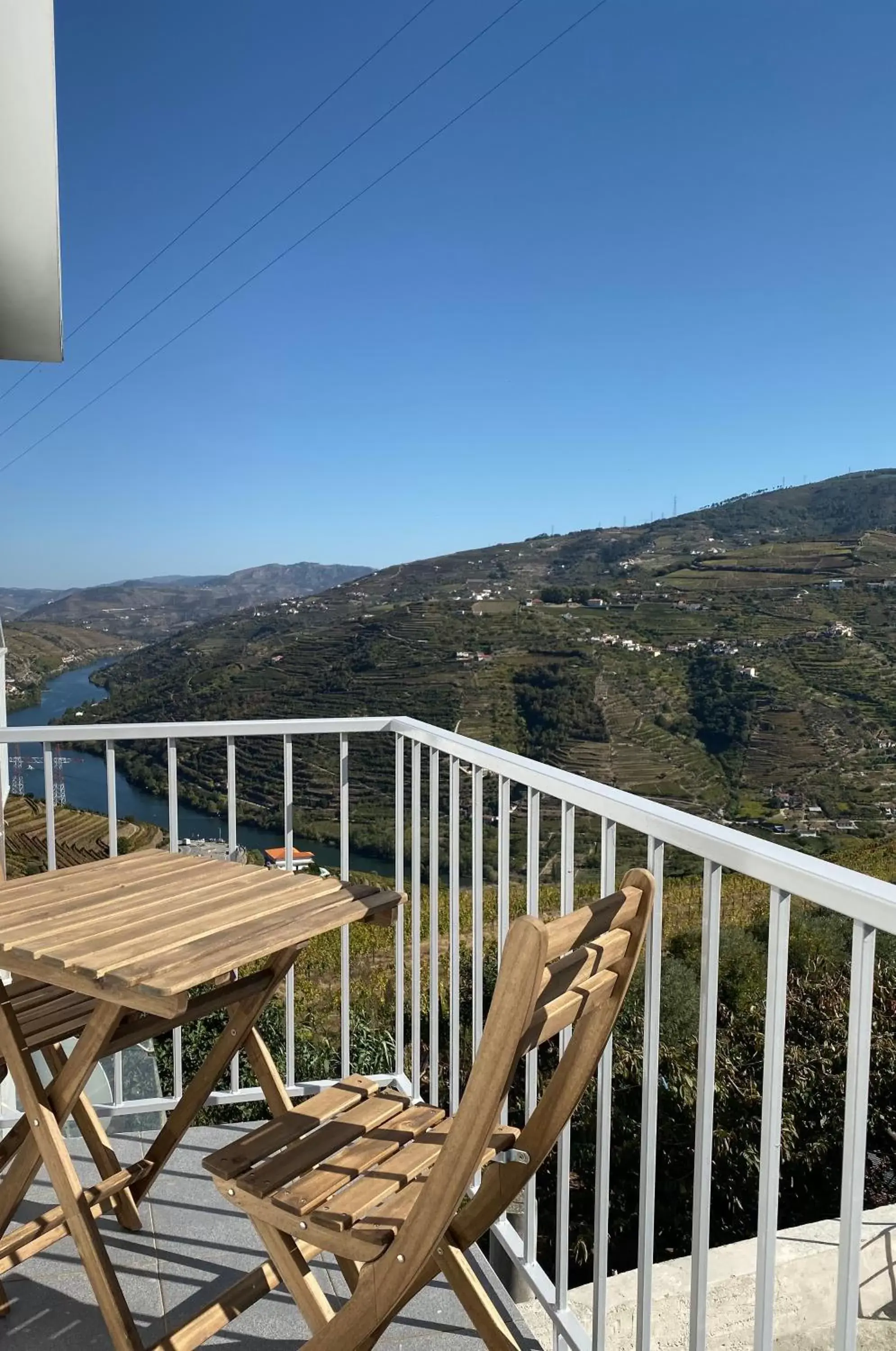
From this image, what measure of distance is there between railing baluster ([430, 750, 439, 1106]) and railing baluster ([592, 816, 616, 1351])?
907 mm

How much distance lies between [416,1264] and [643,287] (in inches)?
1774

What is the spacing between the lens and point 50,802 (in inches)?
109

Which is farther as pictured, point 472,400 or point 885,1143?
point 472,400

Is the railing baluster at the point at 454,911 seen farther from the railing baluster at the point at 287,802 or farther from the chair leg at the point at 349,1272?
the chair leg at the point at 349,1272

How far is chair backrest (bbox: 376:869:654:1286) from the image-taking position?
3.40ft

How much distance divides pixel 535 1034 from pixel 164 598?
22.8m

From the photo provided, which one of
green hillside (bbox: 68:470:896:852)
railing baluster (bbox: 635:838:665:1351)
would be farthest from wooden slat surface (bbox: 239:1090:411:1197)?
green hillside (bbox: 68:470:896:852)

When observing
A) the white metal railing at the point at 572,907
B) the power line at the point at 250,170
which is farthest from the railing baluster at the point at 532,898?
the power line at the point at 250,170

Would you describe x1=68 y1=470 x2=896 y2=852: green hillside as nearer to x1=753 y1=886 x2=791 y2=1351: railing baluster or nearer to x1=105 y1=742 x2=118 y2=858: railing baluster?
x1=105 y1=742 x2=118 y2=858: railing baluster

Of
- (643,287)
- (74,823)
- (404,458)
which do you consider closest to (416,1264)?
(74,823)

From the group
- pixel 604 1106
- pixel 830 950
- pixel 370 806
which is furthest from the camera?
pixel 830 950

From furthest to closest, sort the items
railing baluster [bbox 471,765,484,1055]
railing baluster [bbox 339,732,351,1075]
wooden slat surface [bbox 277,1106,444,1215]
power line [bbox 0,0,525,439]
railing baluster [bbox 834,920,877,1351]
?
power line [bbox 0,0,525,439], railing baluster [bbox 339,732,351,1075], railing baluster [bbox 471,765,484,1055], wooden slat surface [bbox 277,1106,444,1215], railing baluster [bbox 834,920,877,1351]

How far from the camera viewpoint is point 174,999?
4.73 feet

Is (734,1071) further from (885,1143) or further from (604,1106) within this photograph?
(604,1106)
